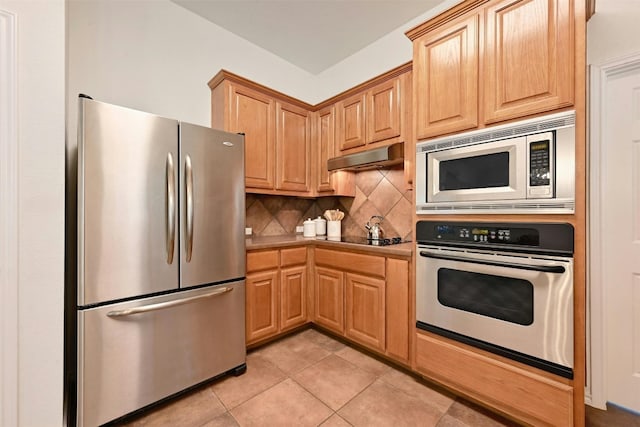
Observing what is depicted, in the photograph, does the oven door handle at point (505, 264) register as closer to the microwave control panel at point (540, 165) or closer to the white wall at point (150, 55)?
the microwave control panel at point (540, 165)

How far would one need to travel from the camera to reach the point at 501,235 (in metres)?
1.39

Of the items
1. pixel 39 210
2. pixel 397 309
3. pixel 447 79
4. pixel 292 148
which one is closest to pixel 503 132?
pixel 447 79

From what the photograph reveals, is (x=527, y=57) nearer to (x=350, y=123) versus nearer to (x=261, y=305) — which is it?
(x=350, y=123)

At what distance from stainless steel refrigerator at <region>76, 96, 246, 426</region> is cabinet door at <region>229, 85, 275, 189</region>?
0.59m

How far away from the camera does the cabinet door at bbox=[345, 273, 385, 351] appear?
1.96 metres

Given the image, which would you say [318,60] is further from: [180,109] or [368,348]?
[368,348]

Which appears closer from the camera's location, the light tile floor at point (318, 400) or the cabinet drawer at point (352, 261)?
the light tile floor at point (318, 400)

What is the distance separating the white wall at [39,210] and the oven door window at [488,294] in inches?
82.7

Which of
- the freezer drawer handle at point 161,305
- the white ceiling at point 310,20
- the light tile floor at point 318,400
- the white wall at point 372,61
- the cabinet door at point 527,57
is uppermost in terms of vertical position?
the white ceiling at point 310,20

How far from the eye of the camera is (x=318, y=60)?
10.1 feet

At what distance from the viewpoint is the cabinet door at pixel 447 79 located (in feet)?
4.97

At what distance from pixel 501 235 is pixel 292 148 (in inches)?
80.4

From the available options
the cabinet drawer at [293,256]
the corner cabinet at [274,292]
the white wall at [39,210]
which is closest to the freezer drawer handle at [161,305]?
the white wall at [39,210]

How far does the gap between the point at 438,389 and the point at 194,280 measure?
1.75 meters
